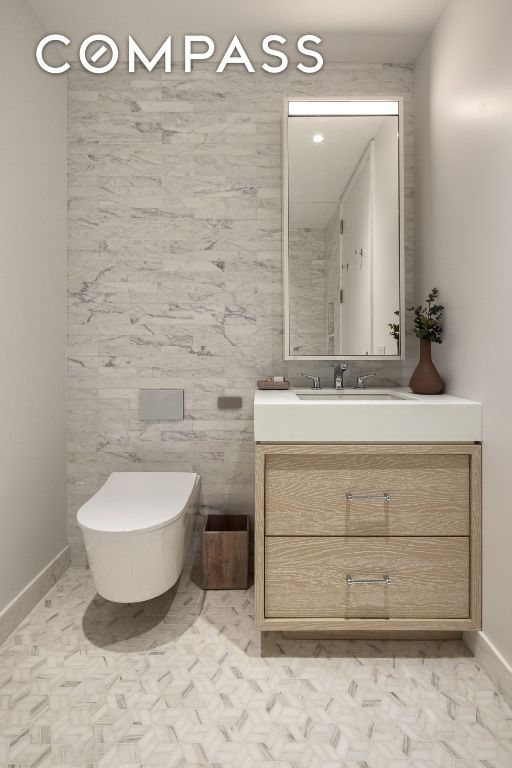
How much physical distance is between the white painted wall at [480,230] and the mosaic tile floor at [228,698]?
0.28 m

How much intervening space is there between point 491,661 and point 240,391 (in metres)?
1.40

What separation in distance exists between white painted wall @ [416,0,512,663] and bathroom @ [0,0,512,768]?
1 centimetres

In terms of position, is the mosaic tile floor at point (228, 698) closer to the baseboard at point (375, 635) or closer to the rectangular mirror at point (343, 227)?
the baseboard at point (375, 635)

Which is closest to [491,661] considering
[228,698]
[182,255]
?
[228,698]

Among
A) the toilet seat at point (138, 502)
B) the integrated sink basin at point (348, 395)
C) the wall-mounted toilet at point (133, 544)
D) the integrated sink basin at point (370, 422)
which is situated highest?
the integrated sink basin at point (348, 395)

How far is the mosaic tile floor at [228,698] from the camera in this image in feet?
3.97

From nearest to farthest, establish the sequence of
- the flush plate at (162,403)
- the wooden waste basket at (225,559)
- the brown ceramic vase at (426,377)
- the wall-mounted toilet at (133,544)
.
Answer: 1. the wall-mounted toilet at (133,544)
2. the brown ceramic vase at (426,377)
3. the wooden waste basket at (225,559)
4. the flush plate at (162,403)

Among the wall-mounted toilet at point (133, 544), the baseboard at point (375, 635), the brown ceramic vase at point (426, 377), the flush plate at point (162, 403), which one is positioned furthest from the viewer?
the flush plate at point (162, 403)

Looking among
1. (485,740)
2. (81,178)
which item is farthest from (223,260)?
(485,740)

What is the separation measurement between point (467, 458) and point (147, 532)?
1069mm

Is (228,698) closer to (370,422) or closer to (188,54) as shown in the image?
(370,422)

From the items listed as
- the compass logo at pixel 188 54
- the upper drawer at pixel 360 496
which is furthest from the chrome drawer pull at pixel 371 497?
the compass logo at pixel 188 54

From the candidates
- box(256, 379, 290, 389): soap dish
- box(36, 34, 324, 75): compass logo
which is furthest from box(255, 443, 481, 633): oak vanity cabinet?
box(36, 34, 324, 75): compass logo

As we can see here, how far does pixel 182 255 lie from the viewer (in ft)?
7.43
